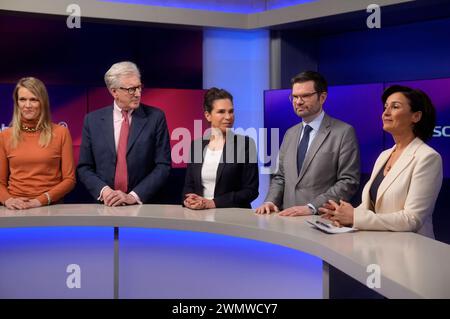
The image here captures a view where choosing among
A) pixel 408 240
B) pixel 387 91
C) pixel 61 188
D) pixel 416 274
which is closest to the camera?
pixel 416 274

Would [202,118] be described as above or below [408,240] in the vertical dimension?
above

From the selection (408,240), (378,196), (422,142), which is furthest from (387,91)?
(408,240)

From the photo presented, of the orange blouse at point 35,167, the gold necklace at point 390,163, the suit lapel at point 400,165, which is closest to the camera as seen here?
the suit lapel at point 400,165

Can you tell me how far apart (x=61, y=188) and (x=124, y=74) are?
2.24 feet

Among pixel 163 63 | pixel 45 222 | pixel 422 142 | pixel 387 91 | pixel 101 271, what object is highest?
pixel 163 63

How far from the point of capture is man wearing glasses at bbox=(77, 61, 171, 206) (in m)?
3.40

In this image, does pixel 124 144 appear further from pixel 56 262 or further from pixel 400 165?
pixel 400 165

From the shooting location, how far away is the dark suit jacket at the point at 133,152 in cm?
340

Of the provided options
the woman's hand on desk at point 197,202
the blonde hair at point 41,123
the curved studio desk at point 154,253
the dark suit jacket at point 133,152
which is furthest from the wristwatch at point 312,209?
the blonde hair at point 41,123

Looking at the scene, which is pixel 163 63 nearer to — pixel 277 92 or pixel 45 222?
pixel 277 92

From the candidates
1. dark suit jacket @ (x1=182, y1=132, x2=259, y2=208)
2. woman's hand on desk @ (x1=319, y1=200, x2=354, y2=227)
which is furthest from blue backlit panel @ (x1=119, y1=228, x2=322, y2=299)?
dark suit jacket @ (x1=182, y1=132, x2=259, y2=208)

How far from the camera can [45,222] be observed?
9.50 feet

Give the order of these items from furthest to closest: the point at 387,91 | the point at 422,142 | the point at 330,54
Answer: the point at 330,54, the point at 387,91, the point at 422,142

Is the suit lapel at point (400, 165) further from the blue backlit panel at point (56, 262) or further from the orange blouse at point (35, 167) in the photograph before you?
the orange blouse at point (35, 167)
